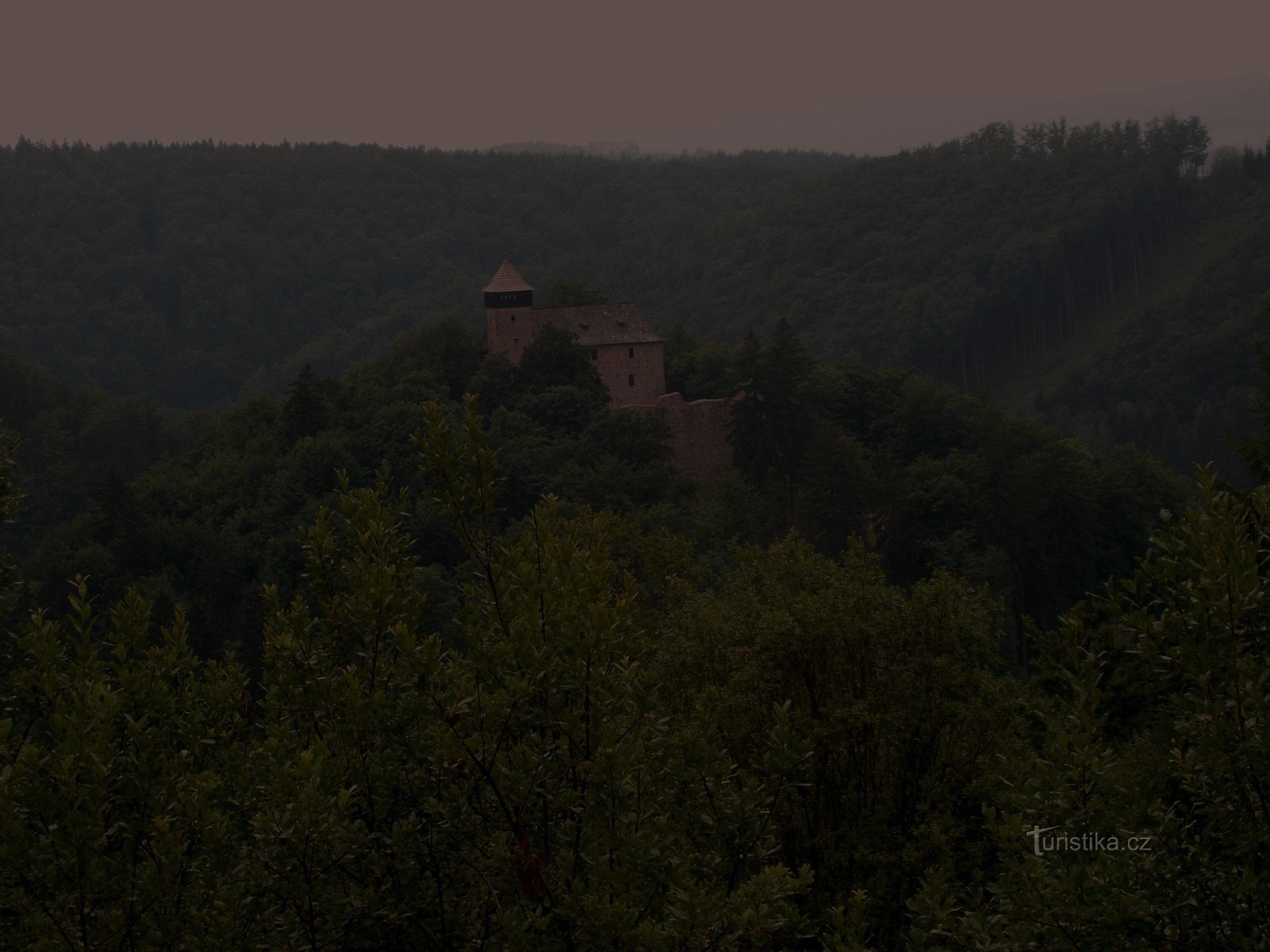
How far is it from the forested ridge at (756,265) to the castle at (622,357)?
53294 millimetres

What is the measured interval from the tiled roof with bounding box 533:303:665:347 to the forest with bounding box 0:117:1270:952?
1.42 meters

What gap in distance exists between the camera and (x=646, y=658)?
2431 centimetres

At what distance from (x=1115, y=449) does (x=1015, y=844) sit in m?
59.2

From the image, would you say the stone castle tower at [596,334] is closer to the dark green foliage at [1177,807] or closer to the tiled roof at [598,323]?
the tiled roof at [598,323]

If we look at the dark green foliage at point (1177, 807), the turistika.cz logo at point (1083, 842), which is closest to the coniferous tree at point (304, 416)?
the dark green foliage at point (1177, 807)

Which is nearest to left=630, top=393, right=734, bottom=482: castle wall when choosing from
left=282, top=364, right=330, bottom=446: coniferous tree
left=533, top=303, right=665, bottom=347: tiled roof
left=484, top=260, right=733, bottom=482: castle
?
left=484, top=260, right=733, bottom=482: castle

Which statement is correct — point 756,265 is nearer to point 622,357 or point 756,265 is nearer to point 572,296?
point 572,296

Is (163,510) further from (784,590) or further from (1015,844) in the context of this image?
(1015,844)

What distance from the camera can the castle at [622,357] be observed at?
64.9m

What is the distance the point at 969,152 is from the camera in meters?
A: 153

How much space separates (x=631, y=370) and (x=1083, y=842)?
5737 centimetres

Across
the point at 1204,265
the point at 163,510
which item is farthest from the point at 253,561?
the point at 1204,265

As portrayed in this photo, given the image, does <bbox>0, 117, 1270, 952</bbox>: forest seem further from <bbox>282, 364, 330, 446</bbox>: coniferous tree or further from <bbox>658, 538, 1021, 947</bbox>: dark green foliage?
<bbox>282, 364, 330, 446</bbox>: coniferous tree

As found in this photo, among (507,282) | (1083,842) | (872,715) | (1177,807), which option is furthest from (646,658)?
(507,282)
